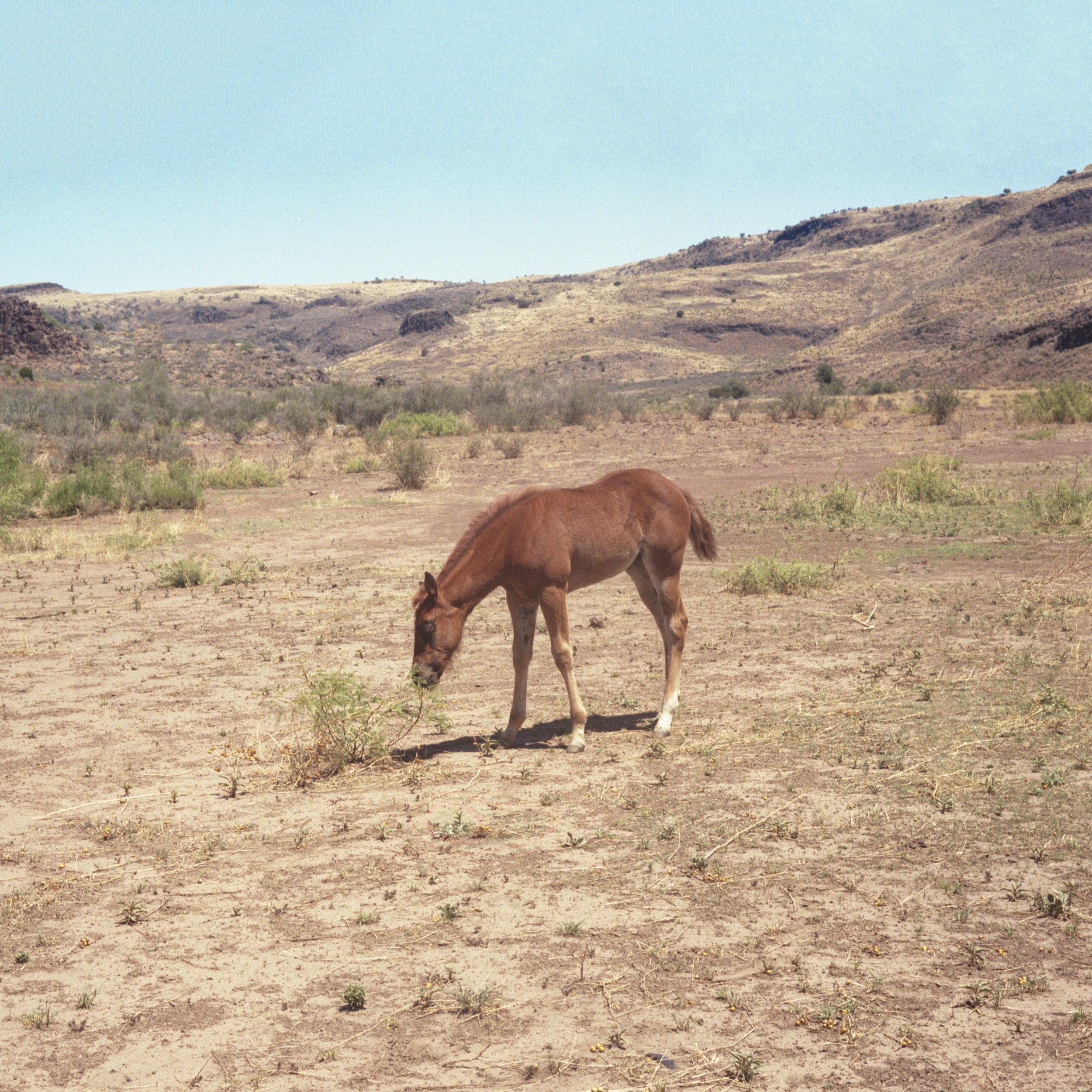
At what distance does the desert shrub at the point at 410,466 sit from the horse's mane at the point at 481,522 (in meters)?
16.9

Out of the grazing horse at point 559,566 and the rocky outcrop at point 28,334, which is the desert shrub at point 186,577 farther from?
the rocky outcrop at point 28,334

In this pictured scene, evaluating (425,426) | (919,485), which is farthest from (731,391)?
(919,485)

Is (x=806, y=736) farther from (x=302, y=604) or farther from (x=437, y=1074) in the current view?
(x=302, y=604)

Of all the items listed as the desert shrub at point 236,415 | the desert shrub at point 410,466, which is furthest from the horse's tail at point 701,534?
the desert shrub at point 236,415

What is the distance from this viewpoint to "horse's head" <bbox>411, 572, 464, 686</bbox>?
732 cm

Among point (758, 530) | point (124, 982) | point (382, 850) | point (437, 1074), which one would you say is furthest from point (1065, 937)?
point (758, 530)

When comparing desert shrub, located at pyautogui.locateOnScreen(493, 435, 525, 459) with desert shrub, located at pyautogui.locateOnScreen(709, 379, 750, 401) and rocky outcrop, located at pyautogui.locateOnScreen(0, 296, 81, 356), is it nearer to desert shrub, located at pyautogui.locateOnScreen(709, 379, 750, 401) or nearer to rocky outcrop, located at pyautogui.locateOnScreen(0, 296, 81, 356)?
desert shrub, located at pyautogui.locateOnScreen(709, 379, 750, 401)

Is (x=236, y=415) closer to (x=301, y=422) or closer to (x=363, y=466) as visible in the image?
(x=301, y=422)

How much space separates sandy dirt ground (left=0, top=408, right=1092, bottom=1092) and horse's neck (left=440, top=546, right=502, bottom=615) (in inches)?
46.3

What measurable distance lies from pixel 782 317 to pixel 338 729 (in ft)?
313

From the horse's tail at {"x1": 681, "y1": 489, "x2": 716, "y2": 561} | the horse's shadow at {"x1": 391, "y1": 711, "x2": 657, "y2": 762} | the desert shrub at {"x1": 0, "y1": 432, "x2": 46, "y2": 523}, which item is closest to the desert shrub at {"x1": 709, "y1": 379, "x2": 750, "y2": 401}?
the desert shrub at {"x1": 0, "y1": 432, "x2": 46, "y2": 523}

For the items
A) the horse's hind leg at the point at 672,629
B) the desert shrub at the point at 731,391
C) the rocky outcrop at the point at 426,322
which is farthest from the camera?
the rocky outcrop at the point at 426,322

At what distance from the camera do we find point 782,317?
318 ft

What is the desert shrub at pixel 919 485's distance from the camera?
18641 mm
